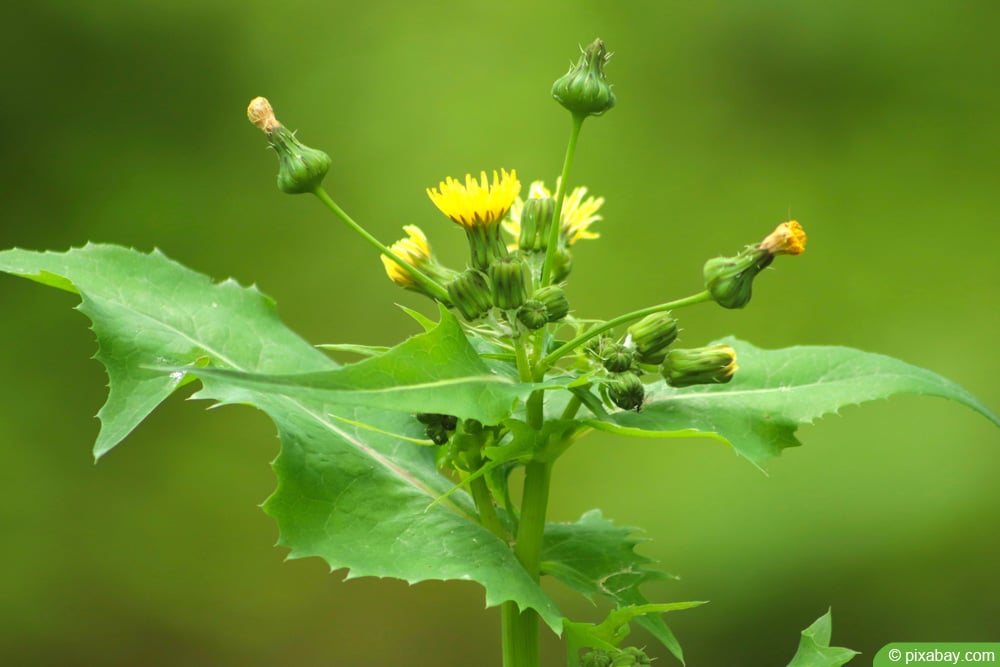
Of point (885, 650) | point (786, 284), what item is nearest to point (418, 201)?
point (786, 284)

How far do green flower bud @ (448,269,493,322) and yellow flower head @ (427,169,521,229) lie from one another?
0.05m

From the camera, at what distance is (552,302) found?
868 mm

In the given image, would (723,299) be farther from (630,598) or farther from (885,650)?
(885,650)

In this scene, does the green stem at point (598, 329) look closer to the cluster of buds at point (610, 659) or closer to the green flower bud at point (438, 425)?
the green flower bud at point (438, 425)

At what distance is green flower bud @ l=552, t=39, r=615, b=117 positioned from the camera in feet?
3.07

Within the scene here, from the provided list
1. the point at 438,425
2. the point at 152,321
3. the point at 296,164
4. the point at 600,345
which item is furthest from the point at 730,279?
the point at 152,321

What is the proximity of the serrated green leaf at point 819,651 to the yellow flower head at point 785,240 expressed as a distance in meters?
0.32

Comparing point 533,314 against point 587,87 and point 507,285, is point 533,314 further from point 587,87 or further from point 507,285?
point 587,87

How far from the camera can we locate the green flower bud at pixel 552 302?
2.85ft

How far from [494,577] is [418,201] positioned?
2.42 meters

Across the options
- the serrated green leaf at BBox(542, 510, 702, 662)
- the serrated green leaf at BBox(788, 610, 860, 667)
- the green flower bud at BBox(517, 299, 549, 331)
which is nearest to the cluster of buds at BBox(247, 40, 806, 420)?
the green flower bud at BBox(517, 299, 549, 331)

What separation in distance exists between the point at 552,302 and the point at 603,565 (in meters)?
0.26

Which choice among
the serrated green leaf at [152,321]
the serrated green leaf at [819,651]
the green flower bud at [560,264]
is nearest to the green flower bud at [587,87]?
the green flower bud at [560,264]

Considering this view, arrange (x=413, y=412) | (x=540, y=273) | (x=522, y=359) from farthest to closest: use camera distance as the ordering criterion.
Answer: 1. (x=540, y=273)
2. (x=522, y=359)
3. (x=413, y=412)
